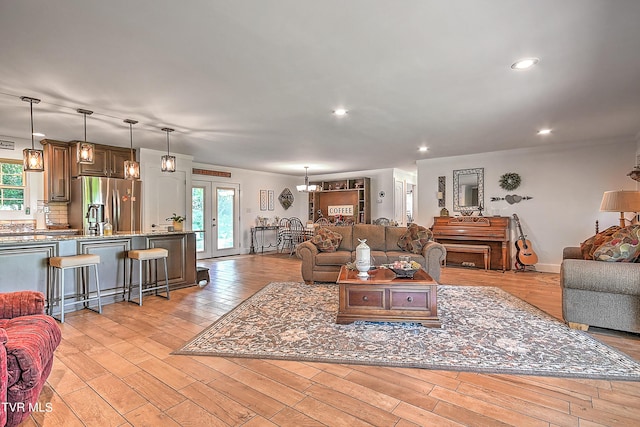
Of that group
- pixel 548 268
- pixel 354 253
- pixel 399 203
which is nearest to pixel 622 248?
pixel 354 253

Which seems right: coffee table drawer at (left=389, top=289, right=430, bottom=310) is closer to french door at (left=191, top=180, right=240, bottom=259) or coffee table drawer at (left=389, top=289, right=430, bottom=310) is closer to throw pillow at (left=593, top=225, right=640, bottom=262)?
throw pillow at (left=593, top=225, right=640, bottom=262)

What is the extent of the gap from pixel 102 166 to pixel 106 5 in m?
4.61

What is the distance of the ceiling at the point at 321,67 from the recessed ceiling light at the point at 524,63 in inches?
2.3

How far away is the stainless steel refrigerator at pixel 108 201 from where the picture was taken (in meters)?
5.34

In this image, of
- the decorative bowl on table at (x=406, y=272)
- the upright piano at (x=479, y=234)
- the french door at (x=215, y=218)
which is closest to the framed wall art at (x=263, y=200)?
the french door at (x=215, y=218)

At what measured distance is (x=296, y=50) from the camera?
2.46 meters

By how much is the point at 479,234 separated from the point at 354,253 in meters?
2.86

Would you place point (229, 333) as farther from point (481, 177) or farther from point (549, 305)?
point (481, 177)

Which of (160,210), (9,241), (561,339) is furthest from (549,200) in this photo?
(9,241)

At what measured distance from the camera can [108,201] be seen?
554 centimetres

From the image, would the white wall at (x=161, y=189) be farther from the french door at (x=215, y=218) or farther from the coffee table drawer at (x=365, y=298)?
the coffee table drawer at (x=365, y=298)

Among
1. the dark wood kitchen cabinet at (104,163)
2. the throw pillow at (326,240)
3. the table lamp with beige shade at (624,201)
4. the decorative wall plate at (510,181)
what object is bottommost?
the throw pillow at (326,240)

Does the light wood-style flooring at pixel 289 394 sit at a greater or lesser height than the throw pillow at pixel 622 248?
lesser

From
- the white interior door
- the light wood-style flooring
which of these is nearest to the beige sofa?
the light wood-style flooring
